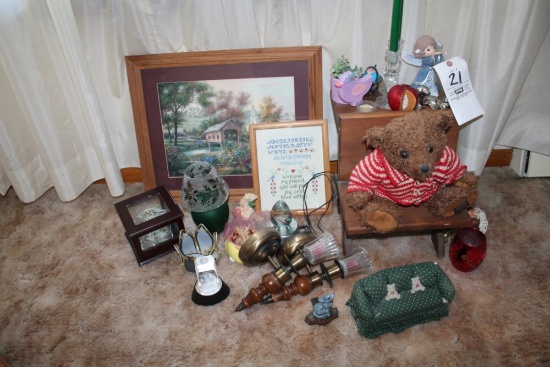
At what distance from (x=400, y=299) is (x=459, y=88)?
2.08 ft

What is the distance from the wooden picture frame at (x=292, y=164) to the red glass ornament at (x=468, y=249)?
453 millimetres

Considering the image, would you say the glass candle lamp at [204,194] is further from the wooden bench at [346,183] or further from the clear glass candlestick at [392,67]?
the clear glass candlestick at [392,67]

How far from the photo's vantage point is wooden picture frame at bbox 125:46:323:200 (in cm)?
153

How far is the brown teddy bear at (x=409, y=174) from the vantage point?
117cm

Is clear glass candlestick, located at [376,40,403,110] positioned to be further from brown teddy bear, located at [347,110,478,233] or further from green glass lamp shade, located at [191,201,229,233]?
green glass lamp shade, located at [191,201,229,233]

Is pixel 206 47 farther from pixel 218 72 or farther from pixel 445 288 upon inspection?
pixel 445 288

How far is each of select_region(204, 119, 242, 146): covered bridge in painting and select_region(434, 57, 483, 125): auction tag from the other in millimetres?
707

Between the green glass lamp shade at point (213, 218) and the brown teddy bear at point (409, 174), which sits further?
the green glass lamp shade at point (213, 218)

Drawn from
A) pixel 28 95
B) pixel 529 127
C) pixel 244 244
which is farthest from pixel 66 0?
pixel 529 127

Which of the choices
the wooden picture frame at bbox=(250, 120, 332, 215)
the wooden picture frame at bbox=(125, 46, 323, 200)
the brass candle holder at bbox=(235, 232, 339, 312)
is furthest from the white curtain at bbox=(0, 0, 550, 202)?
the brass candle holder at bbox=(235, 232, 339, 312)

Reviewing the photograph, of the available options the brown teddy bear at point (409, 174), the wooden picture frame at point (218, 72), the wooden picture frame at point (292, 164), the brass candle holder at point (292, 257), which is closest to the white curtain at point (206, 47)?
the wooden picture frame at point (218, 72)

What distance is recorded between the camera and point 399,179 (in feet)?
4.15

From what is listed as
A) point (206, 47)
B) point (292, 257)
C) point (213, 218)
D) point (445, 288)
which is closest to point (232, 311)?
point (292, 257)

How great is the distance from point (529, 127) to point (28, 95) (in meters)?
1.73
